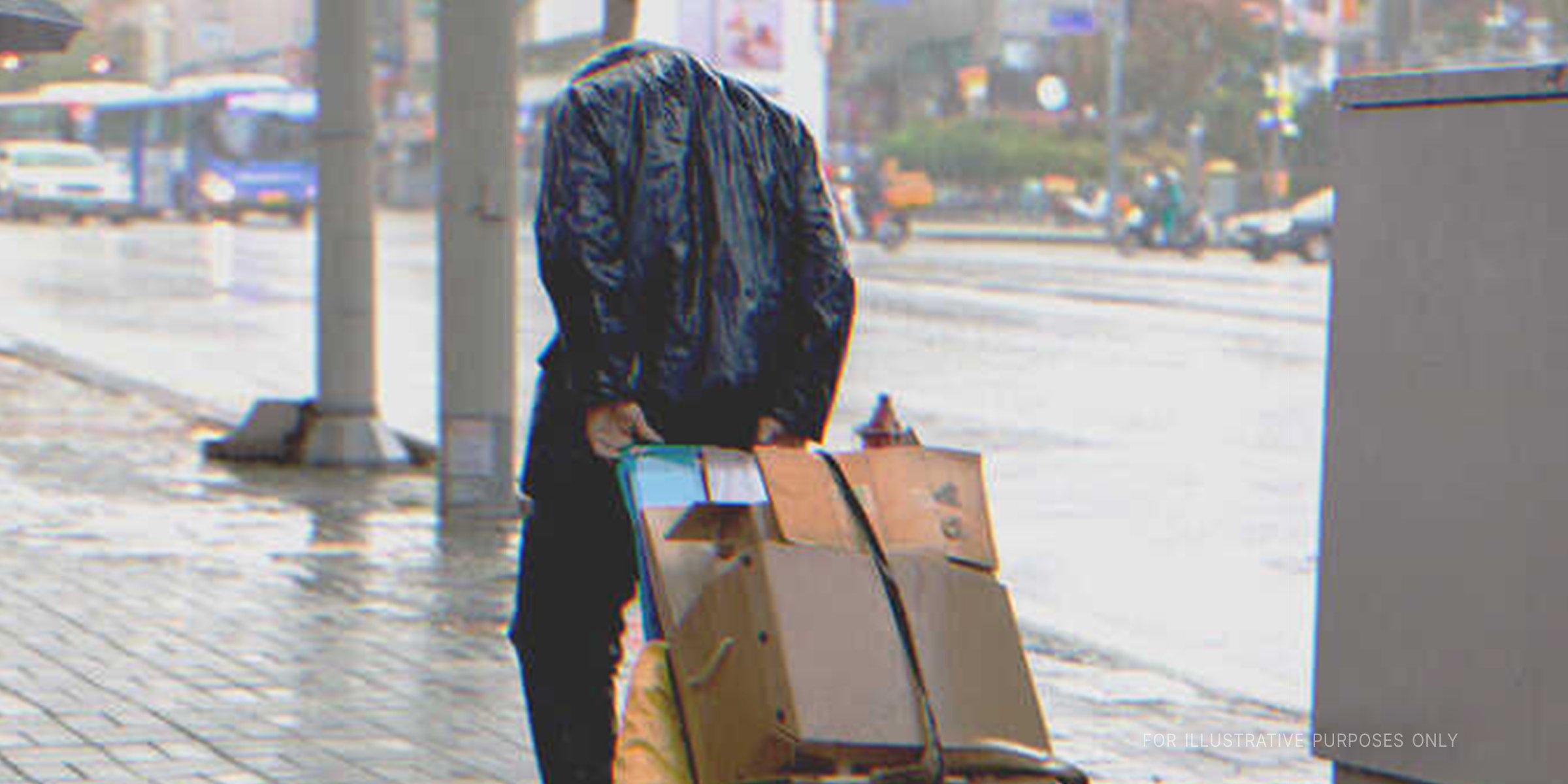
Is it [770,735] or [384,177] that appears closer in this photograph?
[770,735]

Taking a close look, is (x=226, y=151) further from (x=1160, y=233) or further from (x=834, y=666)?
(x=834, y=666)

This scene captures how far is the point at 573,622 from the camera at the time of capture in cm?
402

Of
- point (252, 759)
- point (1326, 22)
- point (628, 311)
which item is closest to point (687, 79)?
point (628, 311)

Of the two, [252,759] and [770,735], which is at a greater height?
[770,735]

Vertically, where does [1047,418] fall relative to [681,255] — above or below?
below

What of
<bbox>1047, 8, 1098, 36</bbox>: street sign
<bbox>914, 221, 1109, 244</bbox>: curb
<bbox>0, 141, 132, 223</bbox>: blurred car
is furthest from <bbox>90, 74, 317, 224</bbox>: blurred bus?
<bbox>1047, 8, 1098, 36</bbox>: street sign

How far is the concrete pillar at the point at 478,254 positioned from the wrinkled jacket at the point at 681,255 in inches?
198

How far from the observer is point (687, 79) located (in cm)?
386

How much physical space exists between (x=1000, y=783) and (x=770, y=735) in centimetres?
32

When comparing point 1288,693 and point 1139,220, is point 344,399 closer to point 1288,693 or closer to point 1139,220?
point 1288,693

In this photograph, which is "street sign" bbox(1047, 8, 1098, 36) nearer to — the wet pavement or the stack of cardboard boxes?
the wet pavement

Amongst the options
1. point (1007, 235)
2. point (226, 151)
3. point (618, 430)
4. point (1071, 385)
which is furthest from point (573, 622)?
point (226, 151)

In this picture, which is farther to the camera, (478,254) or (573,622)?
(478,254)

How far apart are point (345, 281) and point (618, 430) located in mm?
7327
